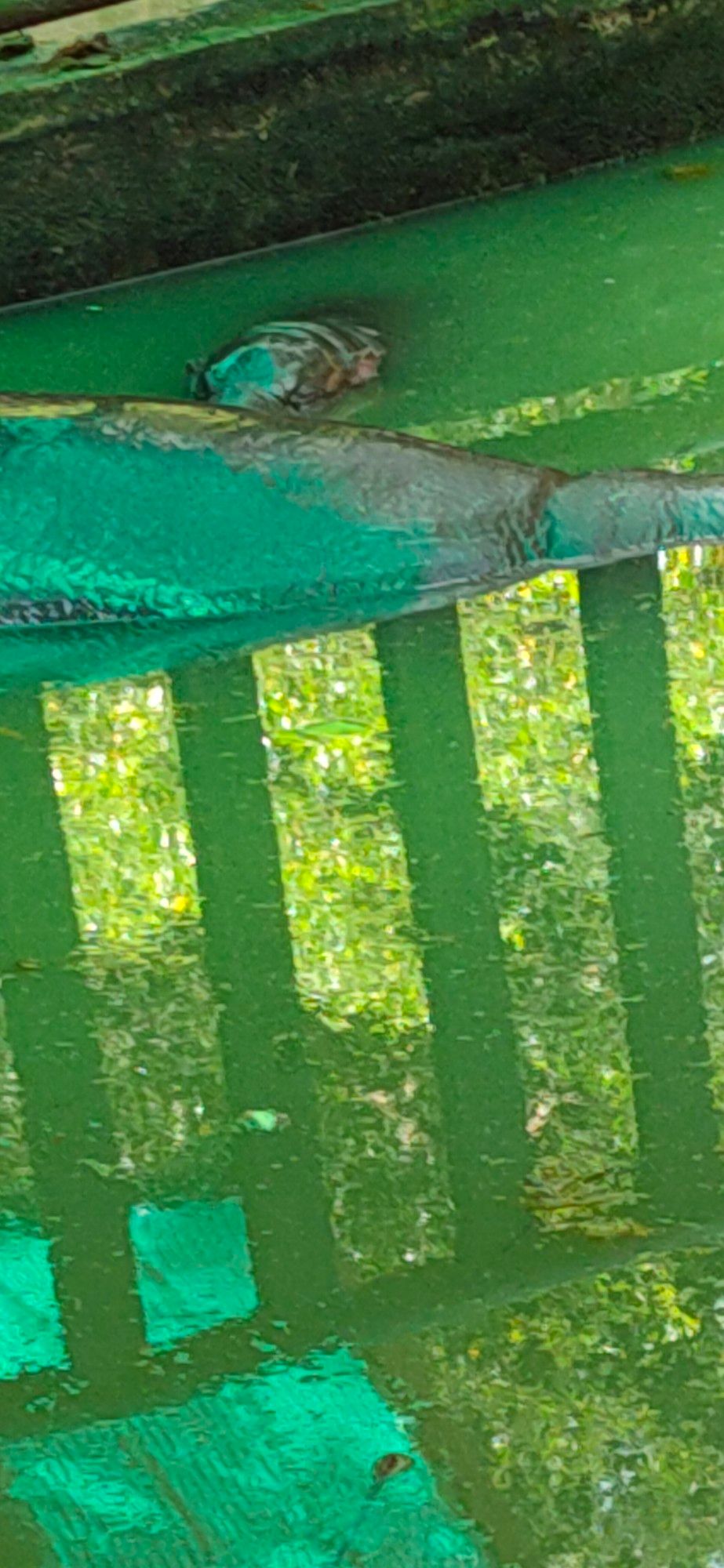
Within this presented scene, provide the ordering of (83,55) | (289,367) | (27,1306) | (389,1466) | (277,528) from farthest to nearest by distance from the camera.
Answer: (83,55), (289,367), (277,528), (27,1306), (389,1466)

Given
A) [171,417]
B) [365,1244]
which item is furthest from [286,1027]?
[171,417]

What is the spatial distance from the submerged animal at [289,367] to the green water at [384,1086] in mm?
339

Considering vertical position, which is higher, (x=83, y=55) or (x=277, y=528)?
(x=83, y=55)

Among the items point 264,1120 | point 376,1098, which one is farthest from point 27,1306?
point 376,1098

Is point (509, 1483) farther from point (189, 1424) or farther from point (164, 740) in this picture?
point (164, 740)

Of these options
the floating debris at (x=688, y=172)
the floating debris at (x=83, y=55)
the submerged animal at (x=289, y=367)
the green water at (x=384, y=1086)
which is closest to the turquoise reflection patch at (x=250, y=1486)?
the green water at (x=384, y=1086)

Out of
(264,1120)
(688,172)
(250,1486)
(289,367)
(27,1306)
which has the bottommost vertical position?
(250,1486)

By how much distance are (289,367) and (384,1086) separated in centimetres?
229

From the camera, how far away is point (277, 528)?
4359mm

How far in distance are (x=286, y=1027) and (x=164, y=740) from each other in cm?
85

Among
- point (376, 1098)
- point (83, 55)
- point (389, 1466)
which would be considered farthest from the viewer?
point (83, 55)

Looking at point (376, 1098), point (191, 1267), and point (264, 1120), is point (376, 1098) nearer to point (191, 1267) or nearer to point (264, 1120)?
point (264, 1120)

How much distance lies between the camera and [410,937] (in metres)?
3.38

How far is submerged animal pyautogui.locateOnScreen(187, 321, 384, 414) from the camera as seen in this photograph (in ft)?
Result: 16.4
